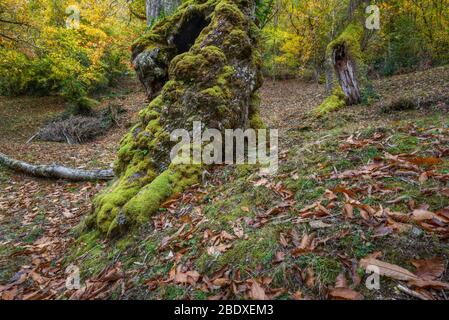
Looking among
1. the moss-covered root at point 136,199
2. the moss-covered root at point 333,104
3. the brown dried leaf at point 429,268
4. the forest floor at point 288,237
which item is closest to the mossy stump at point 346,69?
the moss-covered root at point 333,104

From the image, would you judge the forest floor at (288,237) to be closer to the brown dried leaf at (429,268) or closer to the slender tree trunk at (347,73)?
the brown dried leaf at (429,268)

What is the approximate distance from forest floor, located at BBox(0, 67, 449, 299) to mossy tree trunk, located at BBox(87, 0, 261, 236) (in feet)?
1.23

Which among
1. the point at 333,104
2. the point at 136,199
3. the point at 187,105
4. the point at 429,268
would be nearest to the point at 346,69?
the point at 333,104

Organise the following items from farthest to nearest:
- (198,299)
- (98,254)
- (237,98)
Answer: (237,98) < (98,254) < (198,299)

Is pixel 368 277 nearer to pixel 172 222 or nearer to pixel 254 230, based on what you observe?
pixel 254 230

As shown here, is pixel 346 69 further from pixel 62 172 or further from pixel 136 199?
pixel 62 172

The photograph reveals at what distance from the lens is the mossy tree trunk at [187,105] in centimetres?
376

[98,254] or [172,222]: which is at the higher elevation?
[172,222]

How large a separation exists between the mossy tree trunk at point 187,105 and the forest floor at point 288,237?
37 cm

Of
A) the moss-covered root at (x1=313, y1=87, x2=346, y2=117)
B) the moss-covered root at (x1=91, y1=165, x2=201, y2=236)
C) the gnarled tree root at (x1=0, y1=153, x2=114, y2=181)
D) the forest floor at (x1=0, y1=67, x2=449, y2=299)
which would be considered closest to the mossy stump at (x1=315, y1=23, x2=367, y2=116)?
the moss-covered root at (x1=313, y1=87, x2=346, y2=117)

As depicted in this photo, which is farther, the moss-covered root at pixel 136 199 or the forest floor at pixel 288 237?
the moss-covered root at pixel 136 199
